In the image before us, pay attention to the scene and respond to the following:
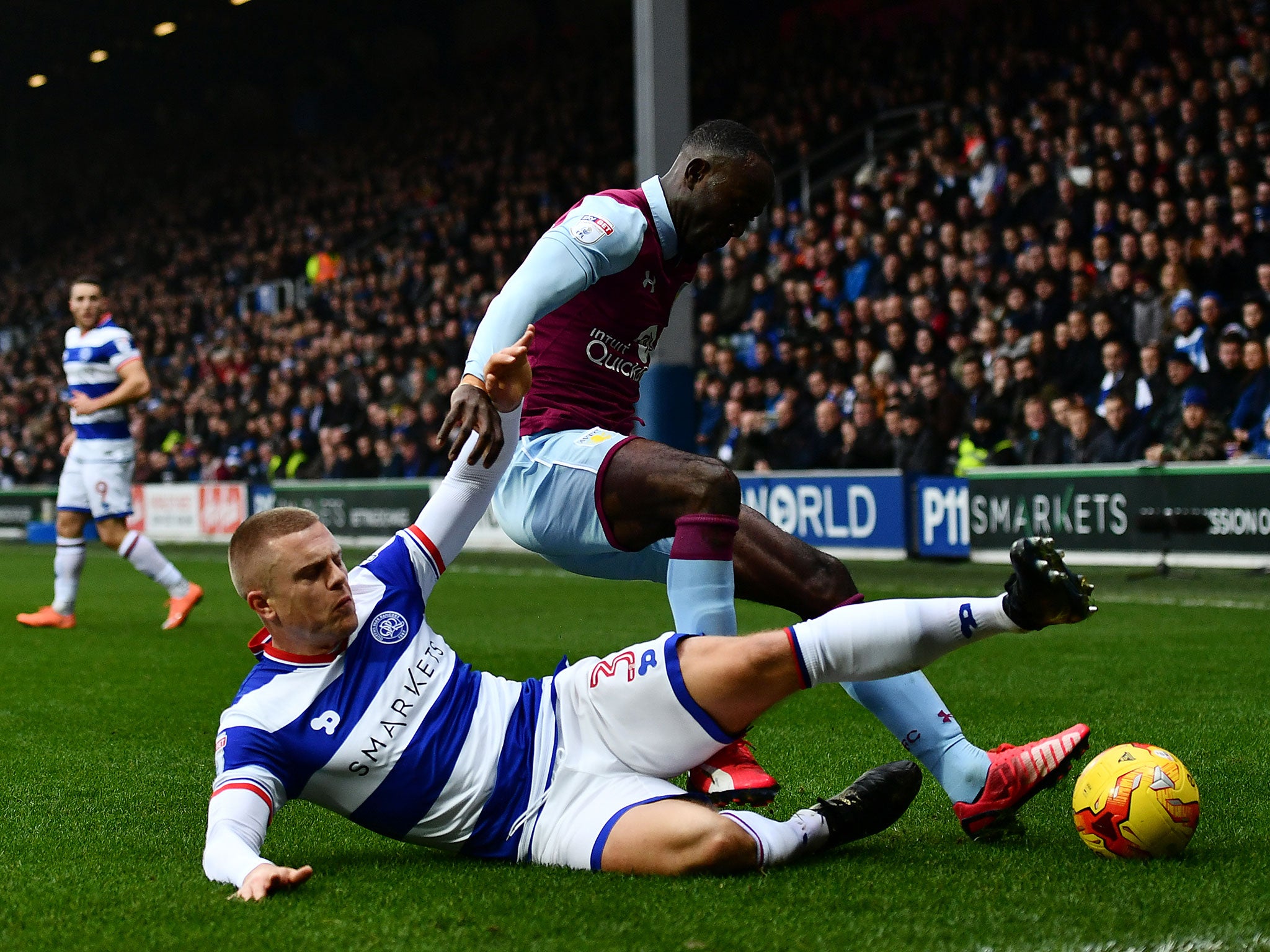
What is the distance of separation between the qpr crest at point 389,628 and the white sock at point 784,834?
83cm

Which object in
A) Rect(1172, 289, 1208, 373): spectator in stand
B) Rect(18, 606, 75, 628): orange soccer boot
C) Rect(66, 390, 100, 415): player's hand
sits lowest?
Rect(18, 606, 75, 628): orange soccer boot

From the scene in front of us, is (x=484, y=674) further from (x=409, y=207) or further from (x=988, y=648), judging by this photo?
(x=409, y=207)

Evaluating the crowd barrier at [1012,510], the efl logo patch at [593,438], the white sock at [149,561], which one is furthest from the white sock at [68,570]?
the efl logo patch at [593,438]

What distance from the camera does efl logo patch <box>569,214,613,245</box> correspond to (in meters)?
3.89

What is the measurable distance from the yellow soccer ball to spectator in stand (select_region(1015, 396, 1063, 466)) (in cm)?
924

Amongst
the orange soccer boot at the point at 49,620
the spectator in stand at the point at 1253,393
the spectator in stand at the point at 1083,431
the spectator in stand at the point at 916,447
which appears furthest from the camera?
the spectator in stand at the point at 916,447

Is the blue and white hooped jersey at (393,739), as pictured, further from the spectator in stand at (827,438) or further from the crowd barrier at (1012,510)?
the spectator in stand at (827,438)

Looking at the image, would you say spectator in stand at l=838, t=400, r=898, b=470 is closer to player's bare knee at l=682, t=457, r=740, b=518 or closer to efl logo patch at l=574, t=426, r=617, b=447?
efl logo patch at l=574, t=426, r=617, b=447

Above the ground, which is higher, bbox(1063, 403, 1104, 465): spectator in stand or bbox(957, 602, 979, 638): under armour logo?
bbox(1063, 403, 1104, 465): spectator in stand

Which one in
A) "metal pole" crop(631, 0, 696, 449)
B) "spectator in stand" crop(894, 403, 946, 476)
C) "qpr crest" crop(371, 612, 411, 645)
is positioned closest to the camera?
"qpr crest" crop(371, 612, 411, 645)

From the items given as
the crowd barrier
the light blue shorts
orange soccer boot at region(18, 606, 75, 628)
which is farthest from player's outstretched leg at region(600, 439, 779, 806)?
the crowd barrier

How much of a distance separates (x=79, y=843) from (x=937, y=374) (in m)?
11.0

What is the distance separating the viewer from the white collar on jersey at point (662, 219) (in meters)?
4.09

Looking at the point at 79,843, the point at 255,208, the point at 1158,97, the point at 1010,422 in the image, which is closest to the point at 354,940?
the point at 79,843
